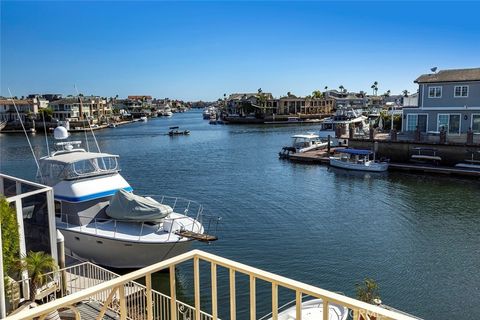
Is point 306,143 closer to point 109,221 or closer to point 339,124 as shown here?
point 339,124

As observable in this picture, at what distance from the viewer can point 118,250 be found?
51.4 ft

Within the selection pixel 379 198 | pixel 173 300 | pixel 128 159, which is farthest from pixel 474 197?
pixel 128 159

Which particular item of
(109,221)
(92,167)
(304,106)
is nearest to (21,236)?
(109,221)

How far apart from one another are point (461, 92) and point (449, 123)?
117 inches

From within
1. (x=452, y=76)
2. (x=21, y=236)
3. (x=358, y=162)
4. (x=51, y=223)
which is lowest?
(x=358, y=162)

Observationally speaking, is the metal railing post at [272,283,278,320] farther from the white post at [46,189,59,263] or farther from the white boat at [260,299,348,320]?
the white post at [46,189,59,263]

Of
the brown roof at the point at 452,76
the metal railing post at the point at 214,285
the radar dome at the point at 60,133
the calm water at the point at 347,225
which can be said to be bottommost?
the calm water at the point at 347,225

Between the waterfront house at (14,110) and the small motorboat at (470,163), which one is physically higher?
the waterfront house at (14,110)

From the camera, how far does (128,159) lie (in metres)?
52.5

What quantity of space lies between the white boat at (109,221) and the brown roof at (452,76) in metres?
32.2

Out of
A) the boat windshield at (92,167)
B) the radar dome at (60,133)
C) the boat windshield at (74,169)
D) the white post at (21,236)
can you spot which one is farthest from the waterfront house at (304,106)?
the white post at (21,236)

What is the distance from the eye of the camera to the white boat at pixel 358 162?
38500 millimetres

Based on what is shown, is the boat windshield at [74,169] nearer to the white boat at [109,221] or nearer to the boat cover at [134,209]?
the white boat at [109,221]

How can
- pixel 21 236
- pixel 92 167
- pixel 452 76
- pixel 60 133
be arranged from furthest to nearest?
1. pixel 452 76
2. pixel 60 133
3. pixel 92 167
4. pixel 21 236
